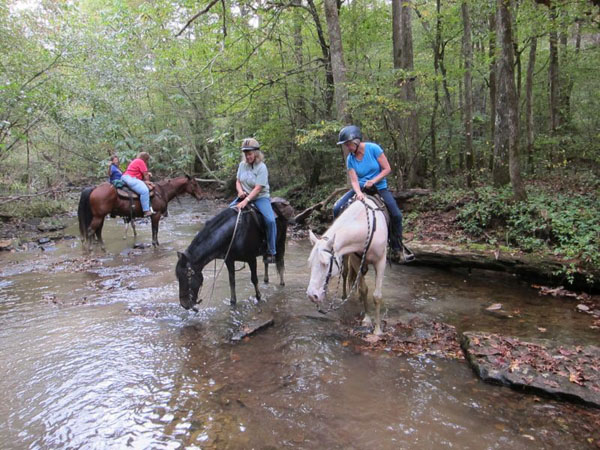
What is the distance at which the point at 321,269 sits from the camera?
165 inches

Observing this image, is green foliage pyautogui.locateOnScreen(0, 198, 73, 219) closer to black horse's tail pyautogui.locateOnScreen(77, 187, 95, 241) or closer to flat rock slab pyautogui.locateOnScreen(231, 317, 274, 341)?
black horse's tail pyautogui.locateOnScreen(77, 187, 95, 241)

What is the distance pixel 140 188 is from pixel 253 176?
246 inches

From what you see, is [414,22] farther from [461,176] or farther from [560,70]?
[461,176]

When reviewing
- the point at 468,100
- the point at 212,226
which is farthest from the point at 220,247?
the point at 468,100

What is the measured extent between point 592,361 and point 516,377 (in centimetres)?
91

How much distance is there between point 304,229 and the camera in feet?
44.9

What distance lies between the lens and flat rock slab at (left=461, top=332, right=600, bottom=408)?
11.1 feet

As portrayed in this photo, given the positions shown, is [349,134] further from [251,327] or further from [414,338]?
[251,327]

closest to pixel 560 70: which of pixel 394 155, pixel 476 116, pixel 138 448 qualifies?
pixel 476 116

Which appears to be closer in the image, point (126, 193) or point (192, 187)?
point (126, 193)

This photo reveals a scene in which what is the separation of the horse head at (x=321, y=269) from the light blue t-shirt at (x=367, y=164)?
5.75 ft

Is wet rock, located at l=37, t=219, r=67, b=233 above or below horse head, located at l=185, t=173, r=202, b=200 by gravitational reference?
below

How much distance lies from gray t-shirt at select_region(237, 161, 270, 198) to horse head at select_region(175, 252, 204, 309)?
167 centimetres

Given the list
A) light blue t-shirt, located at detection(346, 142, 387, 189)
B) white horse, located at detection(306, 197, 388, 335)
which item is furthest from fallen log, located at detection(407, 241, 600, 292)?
white horse, located at detection(306, 197, 388, 335)
